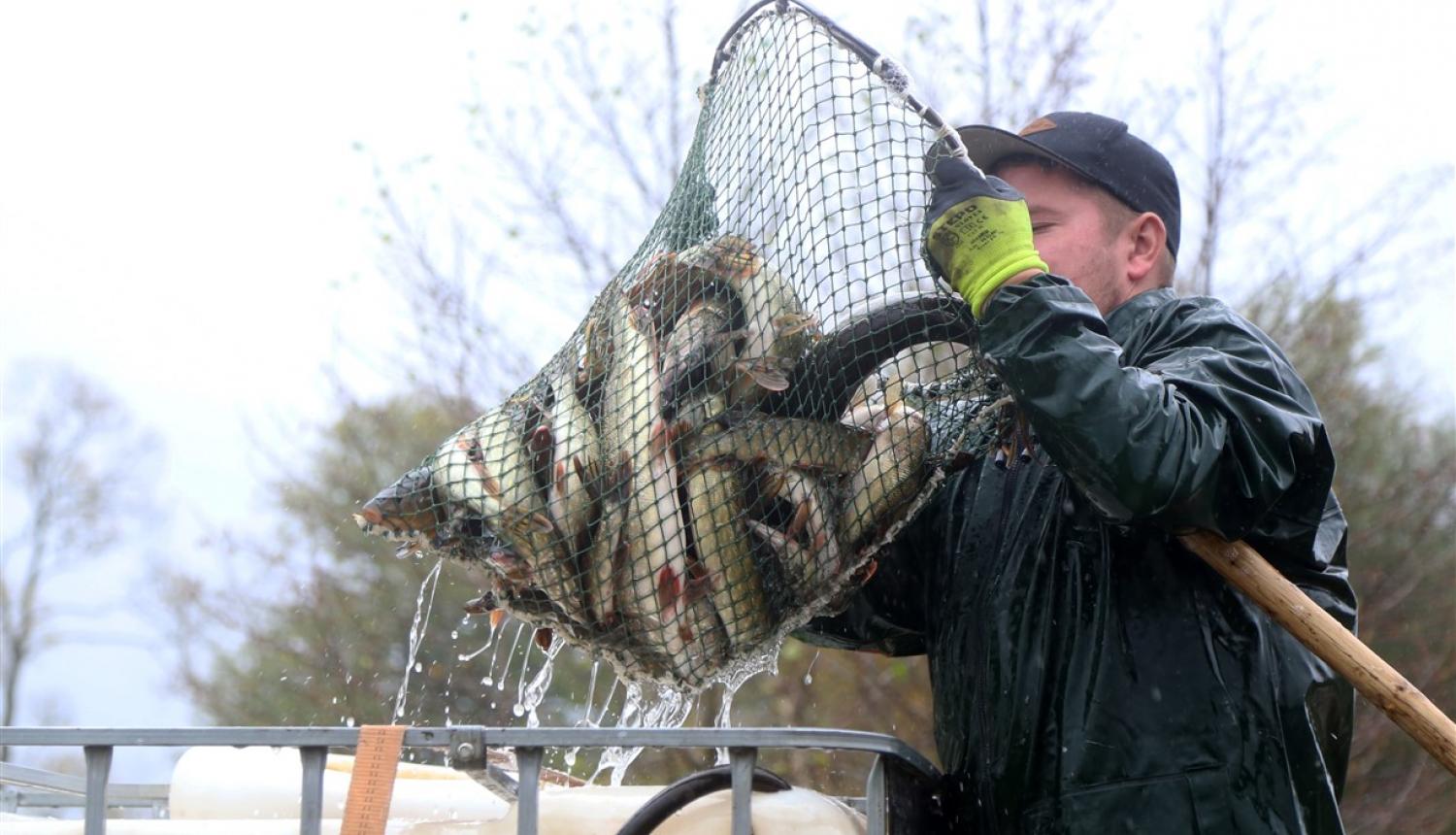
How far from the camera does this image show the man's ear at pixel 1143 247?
293cm

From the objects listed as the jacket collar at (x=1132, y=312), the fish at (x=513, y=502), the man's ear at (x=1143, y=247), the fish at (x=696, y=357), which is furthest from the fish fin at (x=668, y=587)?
the man's ear at (x=1143, y=247)

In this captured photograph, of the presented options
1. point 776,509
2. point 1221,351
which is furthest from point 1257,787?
point 776,509

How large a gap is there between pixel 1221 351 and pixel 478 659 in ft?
28.5

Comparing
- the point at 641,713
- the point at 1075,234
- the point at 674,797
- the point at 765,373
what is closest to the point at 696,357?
the point at 765,373

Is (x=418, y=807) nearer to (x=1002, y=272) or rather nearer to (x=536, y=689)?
(x=536, y=689)

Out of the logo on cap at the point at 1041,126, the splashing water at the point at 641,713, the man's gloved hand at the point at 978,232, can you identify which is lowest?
the splashing water at the point at 641,713

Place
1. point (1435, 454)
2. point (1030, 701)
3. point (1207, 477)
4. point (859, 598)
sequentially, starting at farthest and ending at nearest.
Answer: point (1435, 454), point (859, 598), point (1030, 701), point (1207, 477)

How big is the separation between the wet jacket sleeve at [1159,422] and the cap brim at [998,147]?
57 centimetres

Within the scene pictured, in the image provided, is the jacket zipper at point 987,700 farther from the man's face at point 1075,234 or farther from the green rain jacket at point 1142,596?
the man's face at point 1075,234

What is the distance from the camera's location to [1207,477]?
2.25 metres

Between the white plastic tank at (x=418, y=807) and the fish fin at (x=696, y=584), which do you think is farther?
the fish fin at (x=696, y=584)

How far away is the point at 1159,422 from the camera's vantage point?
223cm

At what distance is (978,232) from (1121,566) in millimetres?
654

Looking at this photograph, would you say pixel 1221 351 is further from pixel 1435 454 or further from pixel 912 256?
pixel 1435 454
